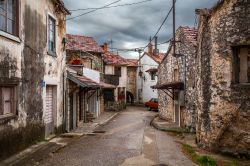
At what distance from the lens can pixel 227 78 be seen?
440 inches

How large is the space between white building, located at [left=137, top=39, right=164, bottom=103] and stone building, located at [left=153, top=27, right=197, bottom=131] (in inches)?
909

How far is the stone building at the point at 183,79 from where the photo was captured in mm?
17516

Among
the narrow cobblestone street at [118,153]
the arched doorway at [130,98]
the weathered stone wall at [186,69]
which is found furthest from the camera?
the arched doorway at [130,98]

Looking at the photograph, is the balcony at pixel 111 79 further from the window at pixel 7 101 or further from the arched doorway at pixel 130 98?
the window at pixel 7 101

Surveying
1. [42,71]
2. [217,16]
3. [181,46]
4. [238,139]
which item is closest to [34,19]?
[42,71]

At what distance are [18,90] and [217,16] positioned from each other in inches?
291

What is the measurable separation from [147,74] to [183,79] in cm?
2904

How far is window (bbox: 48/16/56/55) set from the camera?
14.5m

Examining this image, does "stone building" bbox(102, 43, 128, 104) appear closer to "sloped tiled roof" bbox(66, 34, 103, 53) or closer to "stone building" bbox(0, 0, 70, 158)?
"sloped tiled roof" bbox(66, 34, 103, 53)

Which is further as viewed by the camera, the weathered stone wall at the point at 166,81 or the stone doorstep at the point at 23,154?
the weathered stone wall at the point at 166,81

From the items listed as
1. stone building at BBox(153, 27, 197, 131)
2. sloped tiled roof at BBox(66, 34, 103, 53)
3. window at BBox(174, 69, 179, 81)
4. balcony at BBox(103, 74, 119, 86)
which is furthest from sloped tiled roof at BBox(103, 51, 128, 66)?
window at BBox(174, 69, 179, 81)

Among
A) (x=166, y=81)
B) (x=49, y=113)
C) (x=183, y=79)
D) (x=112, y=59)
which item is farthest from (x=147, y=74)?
(x=49, y=113)

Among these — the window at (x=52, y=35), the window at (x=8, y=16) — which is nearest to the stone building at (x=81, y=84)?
the window at (x=52, y=35)

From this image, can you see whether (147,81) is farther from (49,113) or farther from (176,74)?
(49,113)
